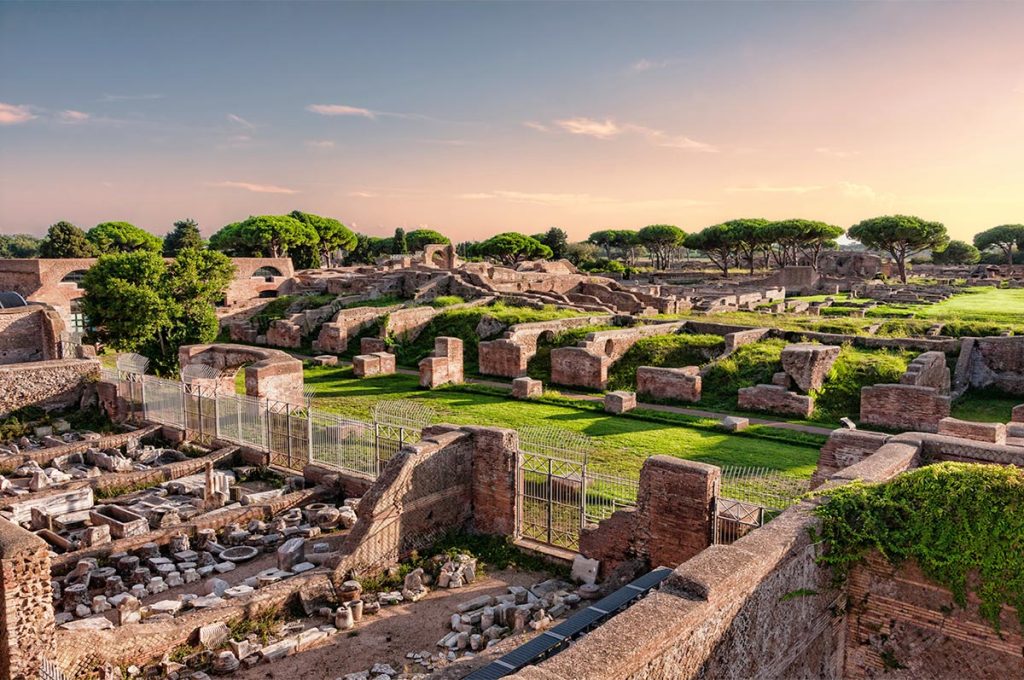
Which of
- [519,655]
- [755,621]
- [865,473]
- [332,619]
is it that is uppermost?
[865,473]

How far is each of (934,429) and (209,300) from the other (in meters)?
24.8

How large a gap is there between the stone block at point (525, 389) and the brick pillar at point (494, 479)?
9.33m

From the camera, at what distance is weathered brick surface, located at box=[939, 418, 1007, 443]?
461 inches

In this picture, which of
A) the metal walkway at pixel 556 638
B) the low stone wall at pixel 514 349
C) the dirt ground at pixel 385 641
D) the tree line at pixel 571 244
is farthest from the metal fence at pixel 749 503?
the tree line at pixel 571 244

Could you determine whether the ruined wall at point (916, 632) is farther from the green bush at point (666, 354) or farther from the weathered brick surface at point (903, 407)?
the green bush at point (666, 354)

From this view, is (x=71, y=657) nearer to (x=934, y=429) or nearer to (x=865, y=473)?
(x=865, y=473)

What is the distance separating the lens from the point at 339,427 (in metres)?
14.9

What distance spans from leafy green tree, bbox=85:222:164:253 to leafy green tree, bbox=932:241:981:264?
87176 mm

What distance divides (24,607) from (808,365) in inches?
713

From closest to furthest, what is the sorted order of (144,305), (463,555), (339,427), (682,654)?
(682,654), (463,555), (339,427), (144,305)

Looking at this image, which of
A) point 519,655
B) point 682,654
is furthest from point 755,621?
point 519,655

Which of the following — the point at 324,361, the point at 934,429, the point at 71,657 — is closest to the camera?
the point at 71,657

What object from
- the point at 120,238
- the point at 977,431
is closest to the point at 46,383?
the point at 977,431

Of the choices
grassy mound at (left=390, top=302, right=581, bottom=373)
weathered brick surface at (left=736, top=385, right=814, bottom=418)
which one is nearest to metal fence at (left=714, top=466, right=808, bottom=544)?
weathered brick surface at (left=736, top=385, right=814, bottom=418)
